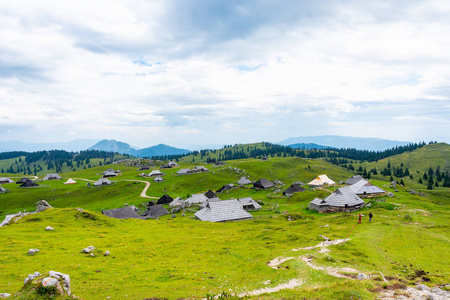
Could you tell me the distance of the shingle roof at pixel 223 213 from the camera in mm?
72875

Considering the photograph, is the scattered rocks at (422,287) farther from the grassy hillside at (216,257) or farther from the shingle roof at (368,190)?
the shingle roof at (368,190)

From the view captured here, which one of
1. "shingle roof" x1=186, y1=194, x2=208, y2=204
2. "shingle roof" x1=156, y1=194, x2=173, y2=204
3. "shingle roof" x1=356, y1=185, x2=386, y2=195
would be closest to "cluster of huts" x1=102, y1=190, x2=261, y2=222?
"shingle roof" x1=186, y1=194, x2=208, y2=204

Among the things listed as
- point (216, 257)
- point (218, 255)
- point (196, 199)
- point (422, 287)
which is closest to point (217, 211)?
point (196, 199)

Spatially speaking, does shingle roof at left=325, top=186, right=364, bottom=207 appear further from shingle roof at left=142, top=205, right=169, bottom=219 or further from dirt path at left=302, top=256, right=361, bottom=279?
shingle roof at left=142, top=205, right=169, bottom=219

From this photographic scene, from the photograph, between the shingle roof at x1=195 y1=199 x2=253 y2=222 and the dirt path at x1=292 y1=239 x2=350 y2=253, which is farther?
the shingle roof at x1=195 y1=199 x2=253 y2=222

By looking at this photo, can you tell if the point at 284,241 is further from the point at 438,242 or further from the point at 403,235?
the point at 438,242

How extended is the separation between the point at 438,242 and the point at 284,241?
79.2 feet

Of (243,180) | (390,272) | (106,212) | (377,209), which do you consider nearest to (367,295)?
(390,272)

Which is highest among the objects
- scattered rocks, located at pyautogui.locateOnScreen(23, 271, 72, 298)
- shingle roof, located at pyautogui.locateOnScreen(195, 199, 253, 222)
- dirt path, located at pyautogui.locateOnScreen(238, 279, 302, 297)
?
scattered rocks, located at pyautogui.locateOnScreen(23, 271, 72, 298)

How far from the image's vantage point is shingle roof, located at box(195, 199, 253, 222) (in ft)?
239

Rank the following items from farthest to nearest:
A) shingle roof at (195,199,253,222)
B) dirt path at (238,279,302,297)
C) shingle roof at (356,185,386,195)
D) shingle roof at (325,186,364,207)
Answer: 1. shingle roof at (356,185,386,195)
2. shingle roof at (325,186,364,207)
3. shingle roof at (195,199,253,222)
4. dirt path at (238,279,302,297)

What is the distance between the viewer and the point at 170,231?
189ft

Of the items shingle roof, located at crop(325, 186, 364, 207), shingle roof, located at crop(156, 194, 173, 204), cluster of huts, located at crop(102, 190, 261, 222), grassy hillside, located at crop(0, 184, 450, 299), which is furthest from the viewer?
shingle roof, located at crop(156, 194, 173, 204)

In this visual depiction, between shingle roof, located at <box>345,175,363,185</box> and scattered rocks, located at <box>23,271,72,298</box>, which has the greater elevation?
scattered rocks, located at <box>23,271,72,298</box>
